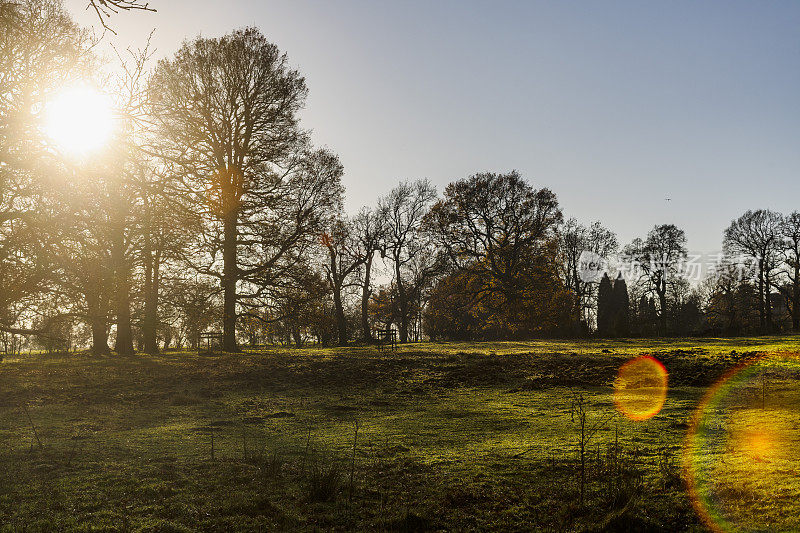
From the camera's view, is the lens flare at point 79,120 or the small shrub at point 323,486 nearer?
the small shrub at point 323,486

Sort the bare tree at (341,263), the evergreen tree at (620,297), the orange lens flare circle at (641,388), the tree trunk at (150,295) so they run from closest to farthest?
1. the orange lens flare circle at (641,388)
2. the tree trunk at (150,295)
3. the bare tree at (341,263)
4. the evergreen tree at (620,297)

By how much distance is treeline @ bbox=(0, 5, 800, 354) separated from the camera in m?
12.5

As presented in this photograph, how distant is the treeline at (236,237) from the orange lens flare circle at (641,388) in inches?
420

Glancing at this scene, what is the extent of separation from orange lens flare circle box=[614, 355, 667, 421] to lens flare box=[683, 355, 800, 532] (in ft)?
3.04

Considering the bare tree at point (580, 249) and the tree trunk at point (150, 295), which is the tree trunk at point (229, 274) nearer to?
the tree trunk at point (150, 295)

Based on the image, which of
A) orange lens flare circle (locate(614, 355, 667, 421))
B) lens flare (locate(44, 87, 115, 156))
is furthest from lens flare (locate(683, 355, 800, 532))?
lens flare (locate(44, 87, 115, 156))

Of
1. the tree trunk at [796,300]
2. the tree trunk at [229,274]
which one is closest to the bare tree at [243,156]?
the tree trunk at [229,274]

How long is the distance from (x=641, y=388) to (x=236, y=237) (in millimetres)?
20242

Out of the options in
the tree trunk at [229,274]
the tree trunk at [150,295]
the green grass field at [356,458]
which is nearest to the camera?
the green grass field at [356,458]

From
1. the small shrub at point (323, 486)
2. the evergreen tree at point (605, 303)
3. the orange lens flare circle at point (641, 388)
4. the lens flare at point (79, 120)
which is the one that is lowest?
the orange lens flare circle at point (641, 388)

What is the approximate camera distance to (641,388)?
13.1 m

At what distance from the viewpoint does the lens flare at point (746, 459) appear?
4687mm

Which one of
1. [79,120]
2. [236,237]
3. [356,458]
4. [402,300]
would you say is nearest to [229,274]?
[236,237]

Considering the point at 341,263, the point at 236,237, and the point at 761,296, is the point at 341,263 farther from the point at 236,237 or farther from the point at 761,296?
the point at 761,296
